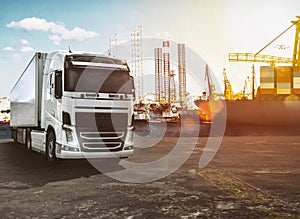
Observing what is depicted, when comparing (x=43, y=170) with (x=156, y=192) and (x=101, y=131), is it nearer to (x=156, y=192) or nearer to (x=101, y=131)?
(x=101, y=131)

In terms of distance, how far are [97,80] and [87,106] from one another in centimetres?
89

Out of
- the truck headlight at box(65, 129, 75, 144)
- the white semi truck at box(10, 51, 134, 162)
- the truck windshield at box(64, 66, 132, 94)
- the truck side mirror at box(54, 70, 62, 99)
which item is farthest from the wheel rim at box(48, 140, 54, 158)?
the truck windshield at box(64, 66, 132, 94)

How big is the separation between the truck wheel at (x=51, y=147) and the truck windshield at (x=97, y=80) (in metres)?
1.88

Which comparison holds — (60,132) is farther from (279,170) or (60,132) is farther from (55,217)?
(279,170)

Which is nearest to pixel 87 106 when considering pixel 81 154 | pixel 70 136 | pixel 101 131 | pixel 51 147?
pixel 101 131

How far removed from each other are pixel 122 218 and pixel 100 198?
59.2 inches

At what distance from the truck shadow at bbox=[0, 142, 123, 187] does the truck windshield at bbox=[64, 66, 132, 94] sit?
2.47 metres

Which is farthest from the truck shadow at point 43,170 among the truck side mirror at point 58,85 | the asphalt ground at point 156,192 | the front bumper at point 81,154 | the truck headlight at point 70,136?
the truck side mirror at point 58,85

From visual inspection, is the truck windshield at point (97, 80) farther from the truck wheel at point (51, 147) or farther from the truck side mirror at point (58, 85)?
the truck wheel at point (51, 147)

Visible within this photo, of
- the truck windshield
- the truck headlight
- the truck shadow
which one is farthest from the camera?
the truck windshield

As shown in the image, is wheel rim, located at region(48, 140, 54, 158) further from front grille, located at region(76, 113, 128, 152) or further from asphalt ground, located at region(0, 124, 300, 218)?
front grille, located at region(76, 113, 128, 152)

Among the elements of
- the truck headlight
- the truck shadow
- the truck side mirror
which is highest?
the truck side mirror

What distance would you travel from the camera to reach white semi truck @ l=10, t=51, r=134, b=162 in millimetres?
9859

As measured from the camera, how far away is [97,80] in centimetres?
1025
